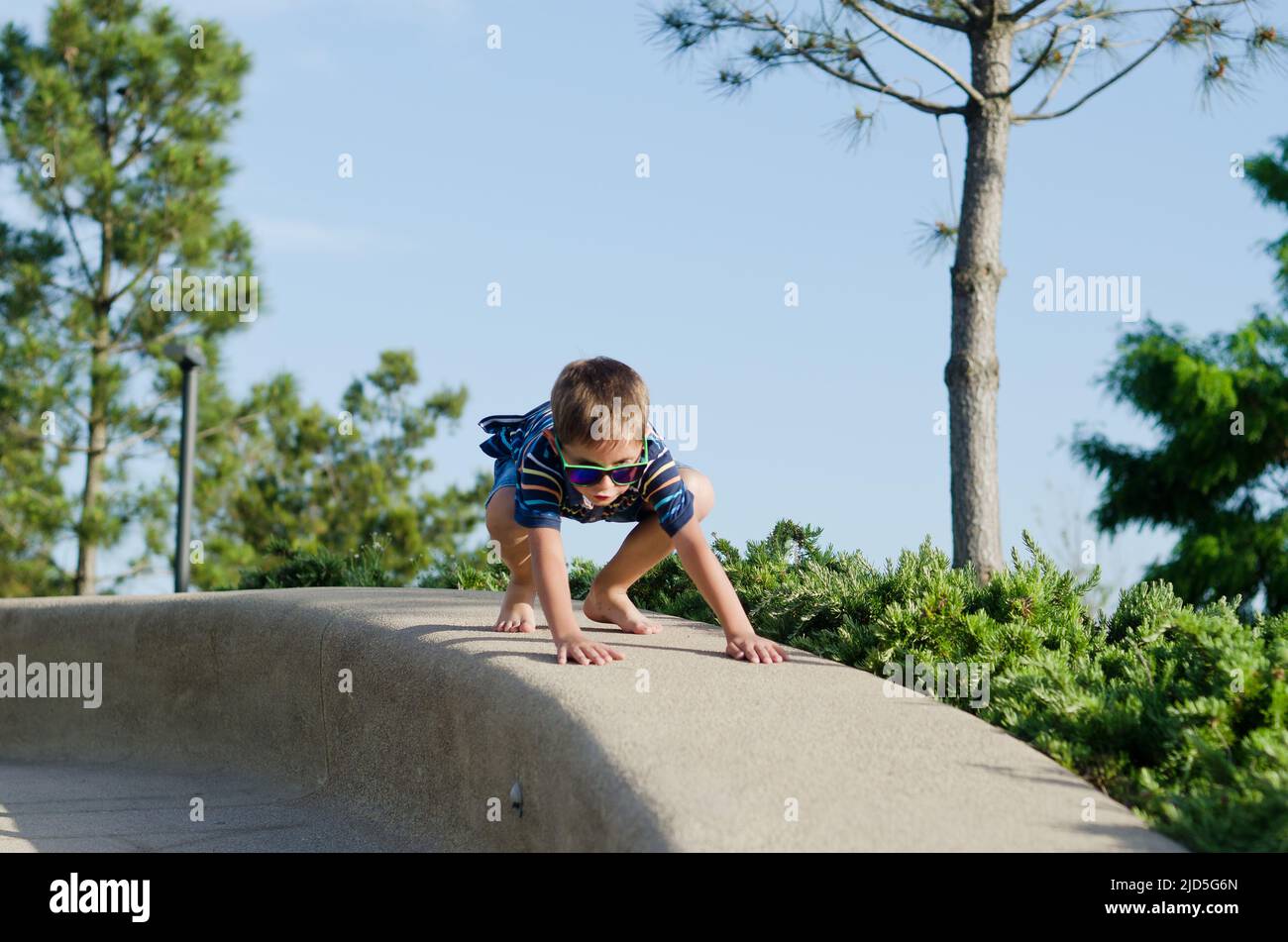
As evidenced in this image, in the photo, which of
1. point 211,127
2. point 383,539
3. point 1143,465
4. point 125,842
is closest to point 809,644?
point 125,842

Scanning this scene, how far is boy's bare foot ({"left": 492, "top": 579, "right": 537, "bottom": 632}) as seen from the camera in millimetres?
4840

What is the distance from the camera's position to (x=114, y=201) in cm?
2055

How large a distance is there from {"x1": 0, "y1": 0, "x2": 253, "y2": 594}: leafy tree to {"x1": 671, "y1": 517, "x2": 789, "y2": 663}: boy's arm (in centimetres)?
1757

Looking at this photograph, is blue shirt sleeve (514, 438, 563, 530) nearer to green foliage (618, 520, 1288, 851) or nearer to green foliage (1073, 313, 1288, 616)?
green foliage (618, 520, 1288, 851)

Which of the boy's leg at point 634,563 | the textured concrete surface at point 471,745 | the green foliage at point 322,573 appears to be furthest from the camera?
the green foliage at point 322,573

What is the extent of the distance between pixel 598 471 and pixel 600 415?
0.74 feet

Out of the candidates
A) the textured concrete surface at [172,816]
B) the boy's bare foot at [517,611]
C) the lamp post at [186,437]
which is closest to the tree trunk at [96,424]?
the lamp post at [186,437]

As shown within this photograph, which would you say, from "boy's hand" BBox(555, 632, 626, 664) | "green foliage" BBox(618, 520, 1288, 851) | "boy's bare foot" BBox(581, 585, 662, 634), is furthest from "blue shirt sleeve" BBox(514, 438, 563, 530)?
"green foliage" BBox(618, 520, 1288, 851)

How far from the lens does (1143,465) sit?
21.1 m

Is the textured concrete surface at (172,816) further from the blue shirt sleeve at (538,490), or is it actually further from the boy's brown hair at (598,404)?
the boy's brown hair at (598,404)

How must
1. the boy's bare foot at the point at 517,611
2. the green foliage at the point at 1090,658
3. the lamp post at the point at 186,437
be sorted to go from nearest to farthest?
the green foliage at the point at 1090,658
the boy's bare foot at the point at 517,611
the lamp post at the point at 186,437

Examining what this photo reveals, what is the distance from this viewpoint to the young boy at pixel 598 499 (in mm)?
4094

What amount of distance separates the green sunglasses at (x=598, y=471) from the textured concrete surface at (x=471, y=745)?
2.09 feet
